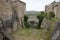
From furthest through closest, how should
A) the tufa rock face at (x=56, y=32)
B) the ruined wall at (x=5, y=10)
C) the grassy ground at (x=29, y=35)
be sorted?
the grassy ground at (x=29, y=35)
the tufa rock face at (x=56, y=32)
the ruined wall at (x=5, y=10)

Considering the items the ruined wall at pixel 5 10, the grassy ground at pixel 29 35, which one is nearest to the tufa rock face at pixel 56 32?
the grassy ground at pixel 29 35

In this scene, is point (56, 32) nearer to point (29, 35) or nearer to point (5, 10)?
point (29, 35)

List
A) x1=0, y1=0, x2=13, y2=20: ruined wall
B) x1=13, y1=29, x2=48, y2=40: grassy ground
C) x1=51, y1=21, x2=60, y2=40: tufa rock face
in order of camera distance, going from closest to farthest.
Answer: x1=0, y1=0, x2=13, y2=20: ruined wall → x1=51, y1=21, x2=60, y2=40: tufa rock face → x1=13, y1=29, x2=48, y2=40: grassy ground

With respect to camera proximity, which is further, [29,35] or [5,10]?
[29,35]

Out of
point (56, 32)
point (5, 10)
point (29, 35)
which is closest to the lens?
point (5, 10)

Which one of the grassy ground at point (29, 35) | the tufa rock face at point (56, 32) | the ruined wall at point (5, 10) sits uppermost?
the ruined wall at point (5, 10)

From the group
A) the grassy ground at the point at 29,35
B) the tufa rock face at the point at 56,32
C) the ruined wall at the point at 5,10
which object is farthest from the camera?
the grassy ground at the point at 29,35

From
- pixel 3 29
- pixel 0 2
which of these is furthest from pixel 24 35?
pixel 0 2

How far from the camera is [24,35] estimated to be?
10320mm

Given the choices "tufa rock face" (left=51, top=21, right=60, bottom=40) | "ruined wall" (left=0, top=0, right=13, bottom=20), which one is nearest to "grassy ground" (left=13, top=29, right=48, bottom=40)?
"tufa rock face" (left=51, top=21, right=60, bottom=40)

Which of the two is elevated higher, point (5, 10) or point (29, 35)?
point (5, 10)

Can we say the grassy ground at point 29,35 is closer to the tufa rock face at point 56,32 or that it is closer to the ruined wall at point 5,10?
the tufa rock face at point 56,32

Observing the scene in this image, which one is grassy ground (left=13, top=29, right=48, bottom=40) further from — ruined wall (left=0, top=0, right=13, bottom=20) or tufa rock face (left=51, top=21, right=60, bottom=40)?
ruined wall (left=0, top=0, right=13, bottom=20)

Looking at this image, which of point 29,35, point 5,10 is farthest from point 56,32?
point 5,10
